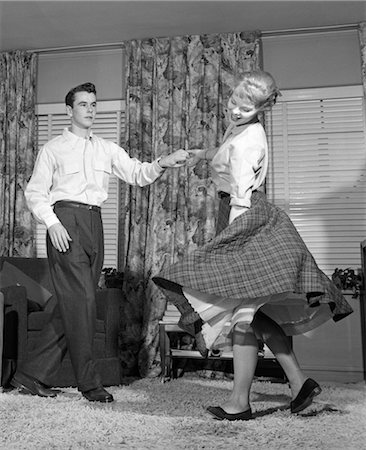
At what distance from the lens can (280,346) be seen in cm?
254

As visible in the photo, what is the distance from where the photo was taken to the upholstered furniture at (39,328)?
3.61 m

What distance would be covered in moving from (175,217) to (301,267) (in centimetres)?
276

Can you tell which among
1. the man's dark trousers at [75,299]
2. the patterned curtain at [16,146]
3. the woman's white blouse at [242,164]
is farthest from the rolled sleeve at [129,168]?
the patterned curtain at [16,146]

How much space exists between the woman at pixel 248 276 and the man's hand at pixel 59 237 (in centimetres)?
73

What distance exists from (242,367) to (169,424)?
1.25 feet

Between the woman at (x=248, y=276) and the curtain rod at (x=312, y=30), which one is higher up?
the curtain rod at (x=312, y=30)

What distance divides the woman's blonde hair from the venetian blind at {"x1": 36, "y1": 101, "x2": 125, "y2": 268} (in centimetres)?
296

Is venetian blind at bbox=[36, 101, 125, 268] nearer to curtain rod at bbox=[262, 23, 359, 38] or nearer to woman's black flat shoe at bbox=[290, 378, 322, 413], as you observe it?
curtain rod at bbox=[262, 23, 359, 38]

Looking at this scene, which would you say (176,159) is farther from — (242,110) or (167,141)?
(167,141)

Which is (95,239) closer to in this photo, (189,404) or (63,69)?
(189,404)

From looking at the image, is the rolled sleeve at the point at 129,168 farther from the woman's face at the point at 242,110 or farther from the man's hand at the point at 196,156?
the woman's face at the point at 242,110

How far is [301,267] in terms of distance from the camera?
241cm

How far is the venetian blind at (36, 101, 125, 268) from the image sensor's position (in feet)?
17.9

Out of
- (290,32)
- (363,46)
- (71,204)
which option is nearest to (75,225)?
(71,204)
